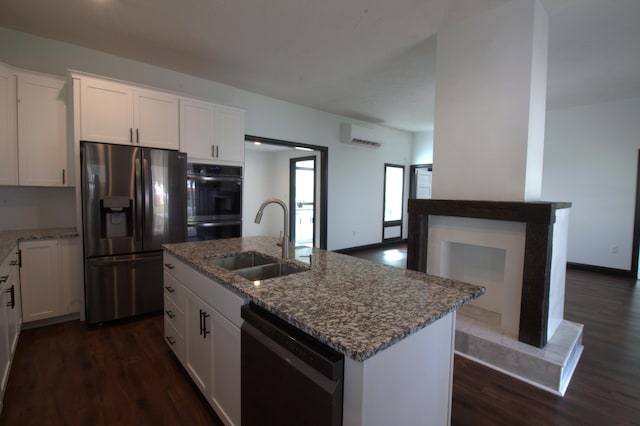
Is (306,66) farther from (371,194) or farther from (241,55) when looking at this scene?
(371,194)

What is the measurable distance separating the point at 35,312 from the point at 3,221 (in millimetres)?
955

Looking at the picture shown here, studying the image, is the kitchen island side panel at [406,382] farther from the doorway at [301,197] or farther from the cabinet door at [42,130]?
the doorway at [301,197]

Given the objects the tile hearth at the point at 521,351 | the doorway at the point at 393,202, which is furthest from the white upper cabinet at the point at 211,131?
the doorway at the point at 393,202

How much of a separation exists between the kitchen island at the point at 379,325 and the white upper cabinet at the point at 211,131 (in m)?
2.01

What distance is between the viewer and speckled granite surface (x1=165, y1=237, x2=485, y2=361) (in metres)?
0.94

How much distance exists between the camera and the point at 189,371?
1.94 m

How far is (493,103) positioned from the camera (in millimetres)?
2398

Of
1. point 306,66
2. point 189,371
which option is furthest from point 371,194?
point 189,371

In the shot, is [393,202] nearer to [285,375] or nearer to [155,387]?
[155,387]

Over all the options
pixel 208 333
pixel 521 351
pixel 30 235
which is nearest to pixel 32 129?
pixel 30 235

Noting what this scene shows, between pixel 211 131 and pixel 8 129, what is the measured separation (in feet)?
5.52

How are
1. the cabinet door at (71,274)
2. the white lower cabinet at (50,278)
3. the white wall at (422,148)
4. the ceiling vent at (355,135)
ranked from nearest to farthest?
1. the white lower cabinet at (50,278)
2. the cabinet door at (71,274)
3. the ceiling vent at (355,135)
4. the white wall at (422,148)

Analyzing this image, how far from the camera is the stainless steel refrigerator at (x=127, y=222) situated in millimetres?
2705

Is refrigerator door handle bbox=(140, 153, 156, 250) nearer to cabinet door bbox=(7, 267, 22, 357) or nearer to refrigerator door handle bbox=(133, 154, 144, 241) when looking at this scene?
refrigerator door handle bbox=(133, 154, 144, 241)
